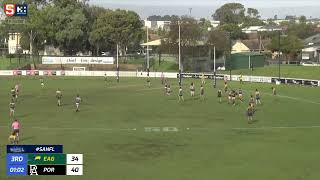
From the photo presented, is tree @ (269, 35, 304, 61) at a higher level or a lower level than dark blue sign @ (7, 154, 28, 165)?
higher

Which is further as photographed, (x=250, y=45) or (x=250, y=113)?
(x=250, y=45)

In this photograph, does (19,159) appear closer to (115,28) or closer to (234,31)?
(115,28)

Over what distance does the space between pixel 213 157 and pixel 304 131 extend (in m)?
11.9

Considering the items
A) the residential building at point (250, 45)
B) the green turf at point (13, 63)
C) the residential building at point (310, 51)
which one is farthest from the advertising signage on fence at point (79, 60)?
the residential building at point (310, 51)

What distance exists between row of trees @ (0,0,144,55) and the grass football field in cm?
6135

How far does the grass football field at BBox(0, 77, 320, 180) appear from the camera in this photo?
27281 millimetres

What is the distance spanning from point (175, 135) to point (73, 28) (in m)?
91.3

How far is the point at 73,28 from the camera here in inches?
4899

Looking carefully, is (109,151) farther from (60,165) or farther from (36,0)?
(36,0)

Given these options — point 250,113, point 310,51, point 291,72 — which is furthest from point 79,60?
point 250,113

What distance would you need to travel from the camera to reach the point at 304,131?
39.5 meters

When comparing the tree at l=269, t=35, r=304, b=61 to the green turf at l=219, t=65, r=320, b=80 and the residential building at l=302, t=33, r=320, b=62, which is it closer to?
the residential building at l=302, t=33, r=320, b=62

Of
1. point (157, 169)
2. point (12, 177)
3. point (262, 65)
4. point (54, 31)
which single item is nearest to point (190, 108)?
point (157, 169)
